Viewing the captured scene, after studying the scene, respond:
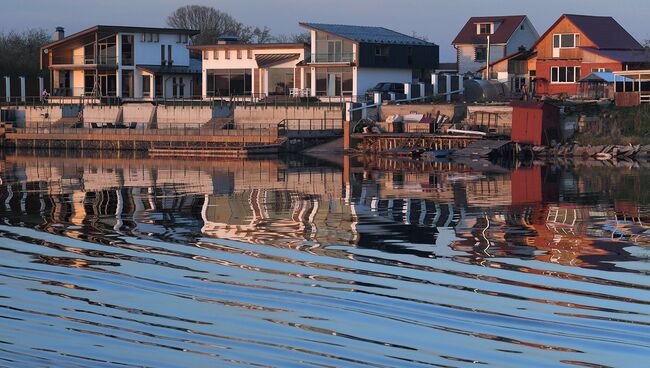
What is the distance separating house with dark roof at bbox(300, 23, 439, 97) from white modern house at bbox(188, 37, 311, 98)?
113 centimetres

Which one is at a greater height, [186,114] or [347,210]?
[186,114]

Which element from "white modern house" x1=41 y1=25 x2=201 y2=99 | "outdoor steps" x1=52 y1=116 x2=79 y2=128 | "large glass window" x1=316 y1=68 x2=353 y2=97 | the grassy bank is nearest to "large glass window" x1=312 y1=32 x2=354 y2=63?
"large glass window" x1=316 y1=68 x2=353 y2=97

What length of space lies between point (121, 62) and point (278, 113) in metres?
17.2

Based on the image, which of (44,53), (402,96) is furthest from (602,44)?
(44,53)

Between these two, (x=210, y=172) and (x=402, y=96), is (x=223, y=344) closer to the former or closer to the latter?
(x=210, y=172)

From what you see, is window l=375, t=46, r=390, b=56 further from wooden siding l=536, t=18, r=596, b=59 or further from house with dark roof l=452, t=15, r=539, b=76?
house with dark roof l=452, t=15, r=539, b=76

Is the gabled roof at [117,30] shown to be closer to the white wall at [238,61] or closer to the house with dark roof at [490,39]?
the white wall at [238,61]

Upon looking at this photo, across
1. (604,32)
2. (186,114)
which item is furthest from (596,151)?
(186,114)

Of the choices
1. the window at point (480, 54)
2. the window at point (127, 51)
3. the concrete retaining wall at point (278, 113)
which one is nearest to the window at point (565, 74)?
the window at point (480, 54)

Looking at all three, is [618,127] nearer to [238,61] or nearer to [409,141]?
[409,141]

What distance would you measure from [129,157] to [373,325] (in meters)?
46.4

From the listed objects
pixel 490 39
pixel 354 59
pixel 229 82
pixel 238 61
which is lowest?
pixel 229 82

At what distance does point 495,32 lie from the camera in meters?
81.8

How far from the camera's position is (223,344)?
1446 cm
